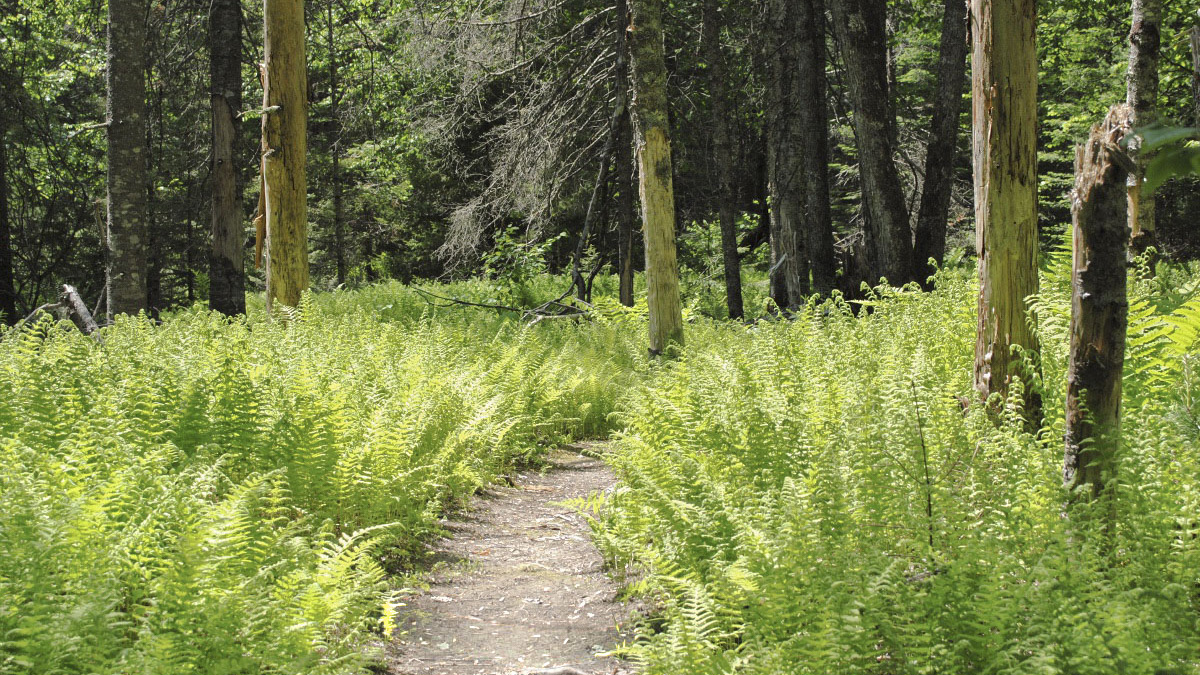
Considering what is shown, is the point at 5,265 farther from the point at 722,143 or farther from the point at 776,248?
the point at 776,248

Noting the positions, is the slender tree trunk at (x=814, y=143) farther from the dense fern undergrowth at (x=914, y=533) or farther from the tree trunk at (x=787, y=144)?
the dense fern undergrowth at (x=914, y=533)

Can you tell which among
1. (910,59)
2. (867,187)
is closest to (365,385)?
(867,187)

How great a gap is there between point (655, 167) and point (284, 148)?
Answer: 13.5 feet

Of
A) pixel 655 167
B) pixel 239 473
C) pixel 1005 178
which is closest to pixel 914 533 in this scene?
pixel 1005 178

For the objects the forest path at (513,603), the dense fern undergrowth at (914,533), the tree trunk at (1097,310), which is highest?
the tree trunk at (1097,310)

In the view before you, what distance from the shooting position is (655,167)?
30.5 feet

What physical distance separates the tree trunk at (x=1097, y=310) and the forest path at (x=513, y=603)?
84.9 inches

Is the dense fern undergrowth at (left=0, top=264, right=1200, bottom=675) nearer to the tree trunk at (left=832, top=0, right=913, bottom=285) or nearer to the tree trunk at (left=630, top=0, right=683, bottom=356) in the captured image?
the tree trunk at (left=630, top=0, right=683, bottom=356)

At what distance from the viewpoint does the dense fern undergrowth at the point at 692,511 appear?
9.36ft

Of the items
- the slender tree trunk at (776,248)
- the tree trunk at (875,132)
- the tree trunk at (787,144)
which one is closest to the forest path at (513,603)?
the tree trunk at (875,132)

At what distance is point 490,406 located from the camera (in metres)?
7.14

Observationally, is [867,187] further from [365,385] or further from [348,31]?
[348,31]

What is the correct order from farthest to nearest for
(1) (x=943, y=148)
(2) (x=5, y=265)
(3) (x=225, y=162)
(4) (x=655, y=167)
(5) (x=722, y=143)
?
(2) (x=5, y=265)
(5) (x=722, y=143)
(3) (x=225, y=162)
(1) (x=943, y=148)
(4) (x=655, y=167)

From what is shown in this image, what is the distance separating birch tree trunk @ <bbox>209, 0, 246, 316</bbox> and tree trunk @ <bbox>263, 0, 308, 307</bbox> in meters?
2.55
